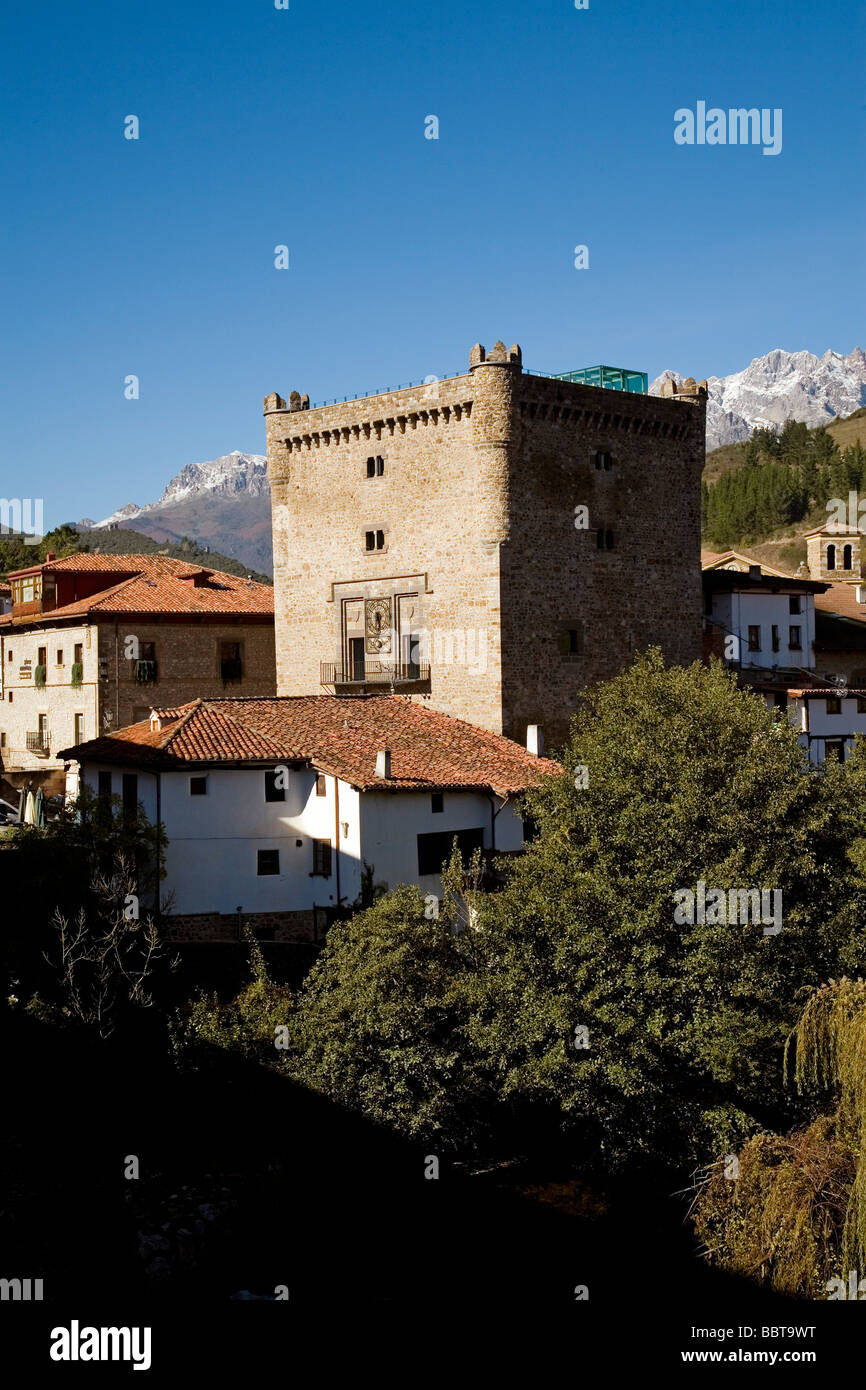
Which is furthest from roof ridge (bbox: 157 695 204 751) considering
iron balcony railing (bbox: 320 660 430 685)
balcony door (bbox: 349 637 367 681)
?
balcony door (bbox: 349 637 367 681)

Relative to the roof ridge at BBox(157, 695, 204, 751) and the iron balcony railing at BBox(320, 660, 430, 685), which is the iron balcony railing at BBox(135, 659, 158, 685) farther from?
the roof ridge at BBox(157, 695, 204, 751)

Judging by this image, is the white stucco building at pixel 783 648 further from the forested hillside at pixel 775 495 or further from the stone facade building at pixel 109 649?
Answer: the forested hillside at pixel 775 495

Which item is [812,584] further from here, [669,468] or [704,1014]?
[704,1014]

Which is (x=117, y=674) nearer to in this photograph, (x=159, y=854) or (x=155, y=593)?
(x=155, y=593)

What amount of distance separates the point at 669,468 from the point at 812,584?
8.91 m

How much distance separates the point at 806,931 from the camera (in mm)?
26656

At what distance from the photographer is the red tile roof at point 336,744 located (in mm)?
33688

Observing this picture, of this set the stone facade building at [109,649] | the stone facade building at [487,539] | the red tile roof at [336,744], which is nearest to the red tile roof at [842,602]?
the stone facade building at [487,539]

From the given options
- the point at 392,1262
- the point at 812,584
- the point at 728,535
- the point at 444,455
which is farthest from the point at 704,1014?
the point at 728,535

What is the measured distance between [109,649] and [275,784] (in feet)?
49.1

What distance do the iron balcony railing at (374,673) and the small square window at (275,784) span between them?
8.41 m

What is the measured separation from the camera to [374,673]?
140ft
